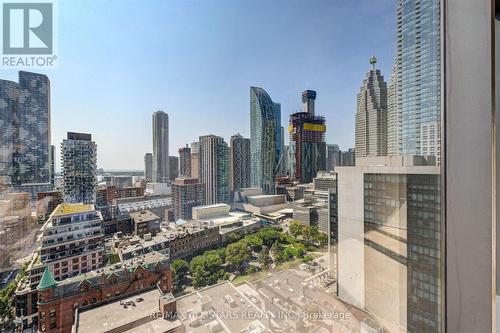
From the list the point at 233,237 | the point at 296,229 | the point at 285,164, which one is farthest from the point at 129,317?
the point at 285,164

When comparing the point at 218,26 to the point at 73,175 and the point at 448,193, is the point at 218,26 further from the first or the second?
the point at 448,193

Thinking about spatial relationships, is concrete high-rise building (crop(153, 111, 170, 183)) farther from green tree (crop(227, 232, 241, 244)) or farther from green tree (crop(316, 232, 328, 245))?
green tree (crop(316, 232, 328, 245))

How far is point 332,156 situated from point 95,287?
1.34 meters

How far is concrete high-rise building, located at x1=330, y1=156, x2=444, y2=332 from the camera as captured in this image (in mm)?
853

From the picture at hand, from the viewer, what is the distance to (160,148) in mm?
1073

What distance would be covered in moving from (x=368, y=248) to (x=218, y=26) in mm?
1392

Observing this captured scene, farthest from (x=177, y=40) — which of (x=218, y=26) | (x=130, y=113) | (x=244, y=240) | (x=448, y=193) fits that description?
(x=448, y=193)

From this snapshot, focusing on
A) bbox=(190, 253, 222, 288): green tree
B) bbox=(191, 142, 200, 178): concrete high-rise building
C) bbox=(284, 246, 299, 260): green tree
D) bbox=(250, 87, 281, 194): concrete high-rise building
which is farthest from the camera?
bbox=(284, 246, 299, 260): green tree

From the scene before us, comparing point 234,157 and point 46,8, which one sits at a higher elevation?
point 46,8

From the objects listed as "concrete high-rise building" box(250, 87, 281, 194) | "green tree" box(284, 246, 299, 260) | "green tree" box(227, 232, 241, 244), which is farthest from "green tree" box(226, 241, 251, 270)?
"concrete high-rise building" box(250, 87, 281, 194)

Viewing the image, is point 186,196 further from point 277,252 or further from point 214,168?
point 277,252

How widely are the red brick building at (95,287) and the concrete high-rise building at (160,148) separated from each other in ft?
1.22

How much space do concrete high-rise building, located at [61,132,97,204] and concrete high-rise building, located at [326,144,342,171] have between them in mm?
1220

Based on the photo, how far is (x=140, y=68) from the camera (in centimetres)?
99
